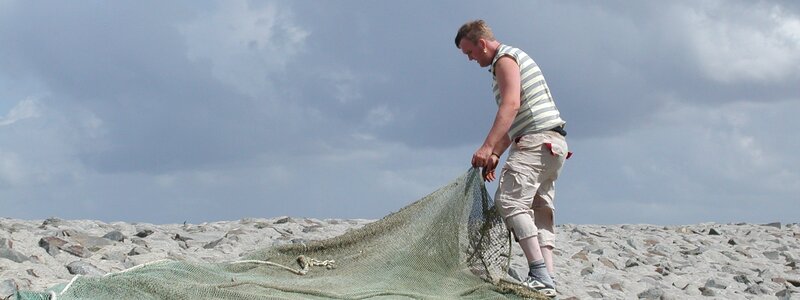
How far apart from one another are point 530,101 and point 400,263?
1.29 metres

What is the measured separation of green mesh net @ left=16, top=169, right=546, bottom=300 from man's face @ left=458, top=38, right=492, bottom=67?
2.33 ft

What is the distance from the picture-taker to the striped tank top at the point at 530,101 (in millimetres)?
6254

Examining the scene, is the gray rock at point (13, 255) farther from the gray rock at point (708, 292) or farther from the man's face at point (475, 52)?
the gray rock at point (708, 292)

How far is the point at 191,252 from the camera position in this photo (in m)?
8.13

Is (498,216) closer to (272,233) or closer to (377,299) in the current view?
(377,299)

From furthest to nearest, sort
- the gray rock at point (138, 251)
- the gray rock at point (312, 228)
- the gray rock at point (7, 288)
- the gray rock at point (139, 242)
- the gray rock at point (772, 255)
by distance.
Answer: the gray rock at point (772, 255) → the gray rock at point (312, 228) → the gray rock at point (139, 242) → the gray rock at point (138, 251) → the gray rock at point (7, 288)

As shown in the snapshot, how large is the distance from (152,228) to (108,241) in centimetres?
165

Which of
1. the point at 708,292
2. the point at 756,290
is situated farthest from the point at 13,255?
the point at 756,290

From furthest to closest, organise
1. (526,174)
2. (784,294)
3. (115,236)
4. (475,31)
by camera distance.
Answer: (784,294) < (115,236) < (475,31) < (526,174)

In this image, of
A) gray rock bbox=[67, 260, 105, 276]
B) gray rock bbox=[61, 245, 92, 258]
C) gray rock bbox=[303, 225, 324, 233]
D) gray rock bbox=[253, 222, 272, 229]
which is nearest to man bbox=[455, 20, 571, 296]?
gray rock bbox=[67, 260, 105, 276]

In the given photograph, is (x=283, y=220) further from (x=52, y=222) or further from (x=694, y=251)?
(x=694, y=251)

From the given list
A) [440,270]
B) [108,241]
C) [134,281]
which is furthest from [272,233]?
[134,281]

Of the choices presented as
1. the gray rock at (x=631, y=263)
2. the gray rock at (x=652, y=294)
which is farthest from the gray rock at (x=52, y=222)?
the gray rock at (x=631, y=263)

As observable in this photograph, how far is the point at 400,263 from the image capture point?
21.1 ft
